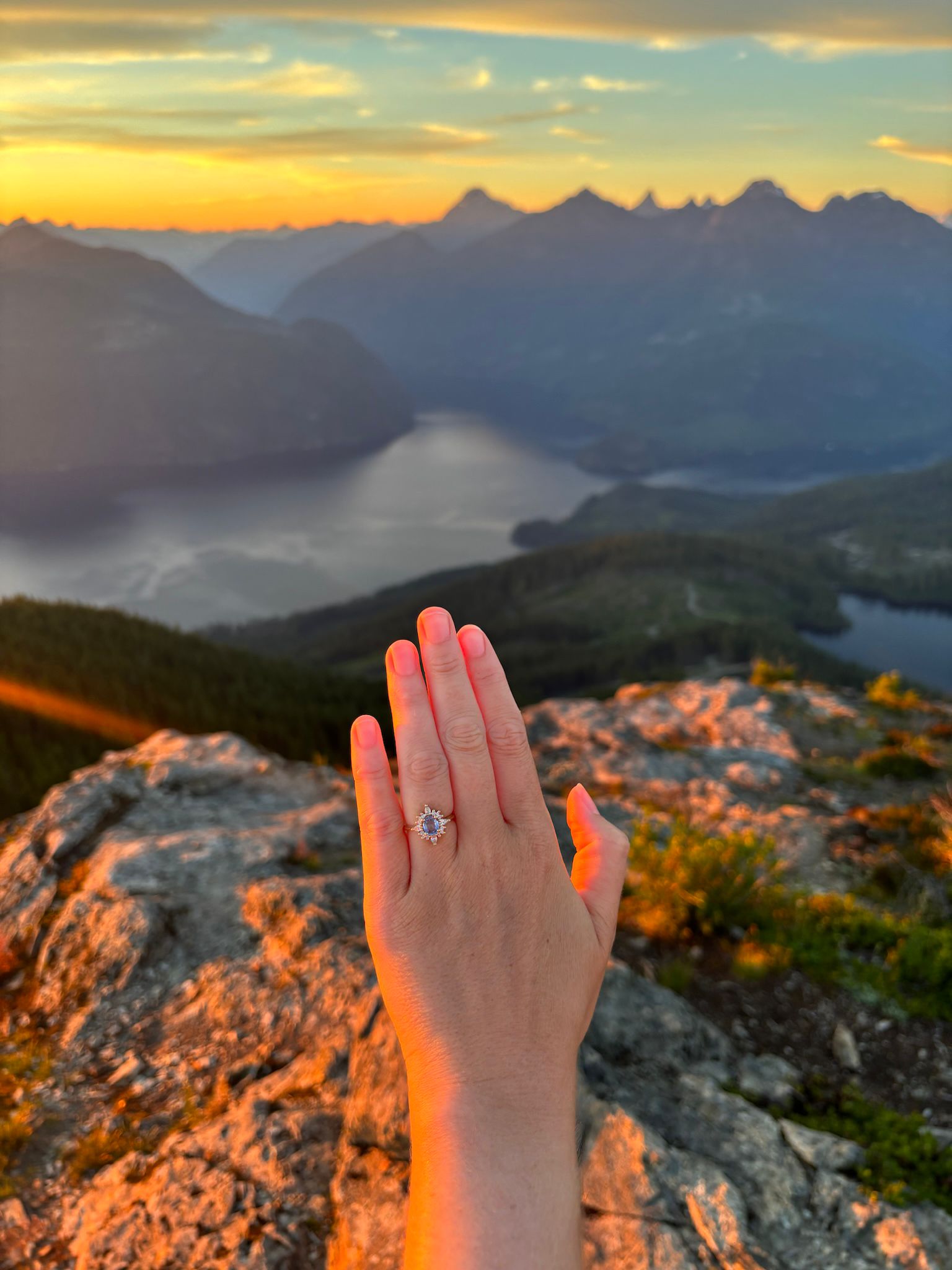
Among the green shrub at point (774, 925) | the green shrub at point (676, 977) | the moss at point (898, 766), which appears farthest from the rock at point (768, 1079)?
the moss at point (898, 766)

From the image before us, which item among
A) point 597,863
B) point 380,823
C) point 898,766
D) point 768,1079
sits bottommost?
point 898,766

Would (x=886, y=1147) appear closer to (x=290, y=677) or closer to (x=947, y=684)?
(x=290, y=677)

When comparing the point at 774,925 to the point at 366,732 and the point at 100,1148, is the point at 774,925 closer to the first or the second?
the point at 100,1148

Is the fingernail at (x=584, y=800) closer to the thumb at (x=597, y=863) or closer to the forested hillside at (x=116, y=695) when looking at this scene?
the thumb at (x=597, y=863)

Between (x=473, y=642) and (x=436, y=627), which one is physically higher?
(x=436, y=627)

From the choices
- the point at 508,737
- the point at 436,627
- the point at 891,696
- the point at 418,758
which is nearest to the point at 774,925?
the point at 508,737
